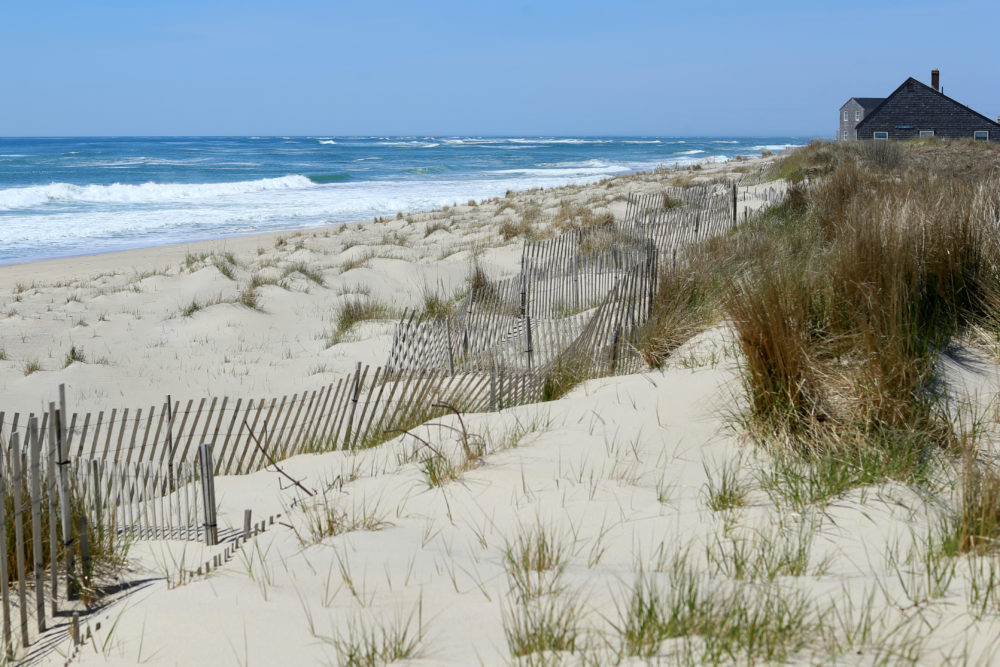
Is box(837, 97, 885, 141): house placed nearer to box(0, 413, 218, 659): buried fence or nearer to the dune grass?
the dune grass

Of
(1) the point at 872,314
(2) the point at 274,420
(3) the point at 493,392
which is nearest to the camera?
(1) the point at 872,314

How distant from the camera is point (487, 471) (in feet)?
11.5

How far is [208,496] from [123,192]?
34469mm

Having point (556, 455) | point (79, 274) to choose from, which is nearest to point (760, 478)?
point (556, 455)

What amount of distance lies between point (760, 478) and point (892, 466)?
45 centimetres

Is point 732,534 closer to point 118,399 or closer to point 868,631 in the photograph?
point 868,631

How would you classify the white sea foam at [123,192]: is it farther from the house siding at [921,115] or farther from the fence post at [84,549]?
the house siding at [921,115]

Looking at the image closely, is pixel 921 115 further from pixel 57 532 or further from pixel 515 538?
pixel 57 532

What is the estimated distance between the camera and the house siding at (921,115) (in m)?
42.8

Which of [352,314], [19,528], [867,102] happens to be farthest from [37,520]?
[867,102]

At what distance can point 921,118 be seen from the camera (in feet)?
143

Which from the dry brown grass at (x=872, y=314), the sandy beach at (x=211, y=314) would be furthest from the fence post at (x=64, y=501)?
the sandy beach at (x=211, y=314)

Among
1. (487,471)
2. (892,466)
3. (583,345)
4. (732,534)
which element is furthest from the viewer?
(583,345)

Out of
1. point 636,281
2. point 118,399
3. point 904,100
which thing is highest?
point 904,100
